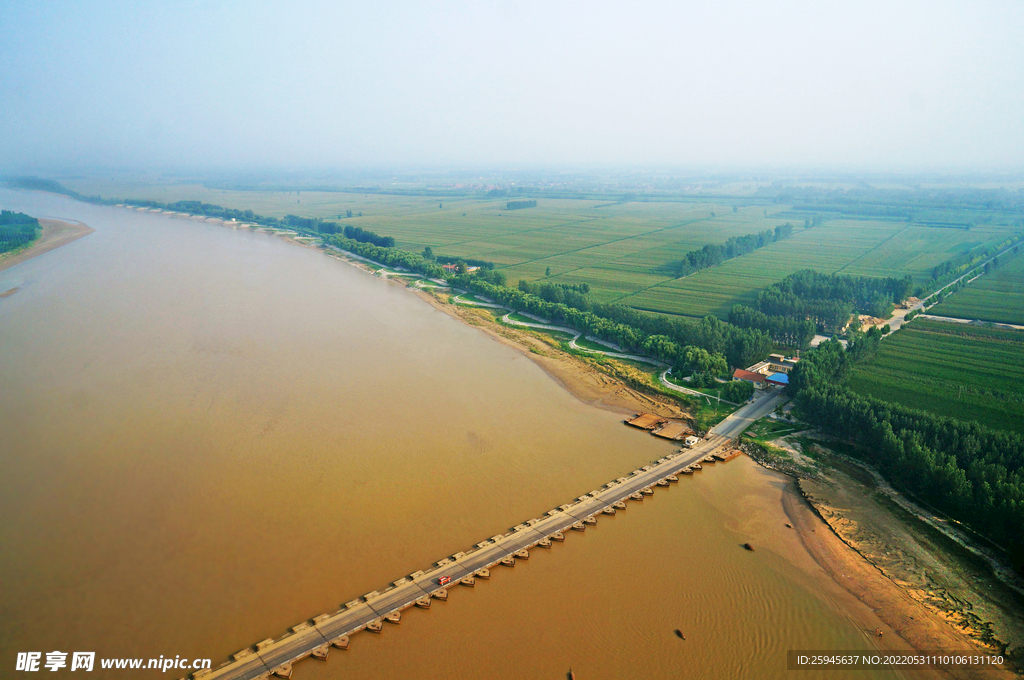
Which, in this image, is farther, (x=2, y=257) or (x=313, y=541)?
(x=2, y=257)

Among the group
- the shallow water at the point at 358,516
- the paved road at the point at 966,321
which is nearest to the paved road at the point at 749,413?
the shallow water at the point at 358,516

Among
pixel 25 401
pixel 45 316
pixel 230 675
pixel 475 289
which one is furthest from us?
pixel 475 289

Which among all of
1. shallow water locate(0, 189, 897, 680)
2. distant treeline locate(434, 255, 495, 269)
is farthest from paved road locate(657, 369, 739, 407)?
distant treeline locate(434, 255, 495, 269)

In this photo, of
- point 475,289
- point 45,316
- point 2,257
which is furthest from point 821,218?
point 2,257

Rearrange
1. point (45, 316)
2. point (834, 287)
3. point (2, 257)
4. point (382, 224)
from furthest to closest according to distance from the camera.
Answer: point (382, 224), point (2, 257), point (834, 287), point (45, 316)

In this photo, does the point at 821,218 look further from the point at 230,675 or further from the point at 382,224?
the point at 230,675

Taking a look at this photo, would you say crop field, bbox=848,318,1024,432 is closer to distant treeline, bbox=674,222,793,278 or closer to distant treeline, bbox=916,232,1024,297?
distant treeline, bbox=916,232,1024,297

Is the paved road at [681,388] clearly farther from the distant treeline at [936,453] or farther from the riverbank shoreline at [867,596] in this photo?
the riverbank shoreline at [867,596]
